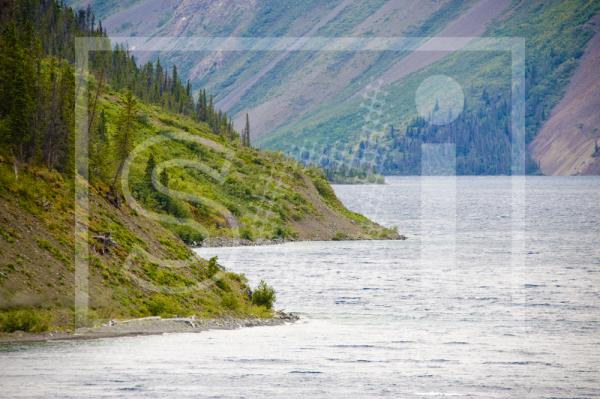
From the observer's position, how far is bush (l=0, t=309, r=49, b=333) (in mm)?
51375

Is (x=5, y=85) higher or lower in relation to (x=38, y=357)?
higher

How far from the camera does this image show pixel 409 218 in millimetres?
189000

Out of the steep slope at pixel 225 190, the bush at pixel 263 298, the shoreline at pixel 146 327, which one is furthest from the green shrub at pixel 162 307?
the steep slope at pixel 225 190

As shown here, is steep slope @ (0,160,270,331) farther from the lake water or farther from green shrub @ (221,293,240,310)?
the lake water

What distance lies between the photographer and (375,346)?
181 ft

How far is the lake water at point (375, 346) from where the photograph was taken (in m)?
44.5

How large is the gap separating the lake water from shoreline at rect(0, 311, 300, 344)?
2.61ft

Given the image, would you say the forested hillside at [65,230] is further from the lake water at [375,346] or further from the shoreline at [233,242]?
the shoreline at [233,242]

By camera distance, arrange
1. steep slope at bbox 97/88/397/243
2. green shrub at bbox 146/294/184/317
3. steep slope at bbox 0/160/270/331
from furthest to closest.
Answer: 1. steep slope at bbox 97/88/397/243
2. green shrub at bbox 146/294/184/317
3. steep slope at bbox 0/160/270/331

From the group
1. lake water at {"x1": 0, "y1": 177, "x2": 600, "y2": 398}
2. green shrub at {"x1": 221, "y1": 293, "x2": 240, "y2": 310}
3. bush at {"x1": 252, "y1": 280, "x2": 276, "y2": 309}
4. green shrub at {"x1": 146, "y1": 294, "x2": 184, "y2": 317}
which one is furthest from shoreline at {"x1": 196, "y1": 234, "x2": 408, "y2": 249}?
green shrub at {"x1": 146, "y1": 294, "x2": 184, "y2": 317}

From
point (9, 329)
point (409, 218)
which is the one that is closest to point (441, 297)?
point (9, 329)

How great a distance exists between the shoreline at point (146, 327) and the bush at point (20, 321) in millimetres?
270

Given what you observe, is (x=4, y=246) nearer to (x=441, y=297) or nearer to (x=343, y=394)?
(x=343, y=394)

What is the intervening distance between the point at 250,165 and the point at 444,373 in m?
101
